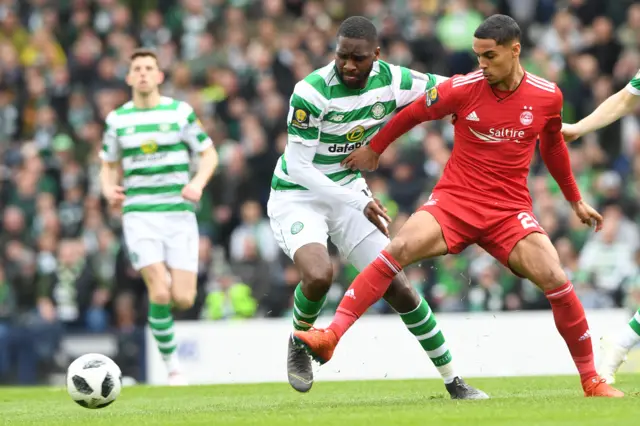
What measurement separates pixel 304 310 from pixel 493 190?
1.67 m

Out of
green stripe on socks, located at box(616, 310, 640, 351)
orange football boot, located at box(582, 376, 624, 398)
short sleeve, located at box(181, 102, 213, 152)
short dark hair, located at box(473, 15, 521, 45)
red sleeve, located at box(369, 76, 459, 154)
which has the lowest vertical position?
green stripe on socks, located at box(616, 310, 640, 351)

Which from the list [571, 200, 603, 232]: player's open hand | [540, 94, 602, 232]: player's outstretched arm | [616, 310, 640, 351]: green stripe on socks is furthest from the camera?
[616, 310, 640, 351]: green stripe on socks

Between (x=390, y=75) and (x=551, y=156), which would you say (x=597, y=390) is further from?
(x=390, y=75)

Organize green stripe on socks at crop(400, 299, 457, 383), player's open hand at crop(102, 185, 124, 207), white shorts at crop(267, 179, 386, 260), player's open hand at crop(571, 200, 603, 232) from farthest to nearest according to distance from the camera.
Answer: player's open hand at crop(102, 185, 124, 207)
white shorts at crop(267, 179, 386, 260)
green stripe on socks at crop(400, 299, 457, 383)
player's open hand at crop(571, 200, 603, 232)

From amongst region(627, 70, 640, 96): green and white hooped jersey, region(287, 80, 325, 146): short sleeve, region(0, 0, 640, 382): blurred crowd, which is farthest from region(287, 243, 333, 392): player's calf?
region(0, 0, 640, 382): blurred crowd

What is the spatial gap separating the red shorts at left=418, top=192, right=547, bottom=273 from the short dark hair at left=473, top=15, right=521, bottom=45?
3.58 feet

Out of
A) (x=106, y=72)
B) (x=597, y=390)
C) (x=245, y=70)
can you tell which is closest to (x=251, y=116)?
(x=245, y=70)

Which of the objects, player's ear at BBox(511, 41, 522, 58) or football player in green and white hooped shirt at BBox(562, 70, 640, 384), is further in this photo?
football player in green and white hooped shirt at BBox(562, 70, 640, 384)

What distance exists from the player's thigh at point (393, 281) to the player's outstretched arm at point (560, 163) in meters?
1.26

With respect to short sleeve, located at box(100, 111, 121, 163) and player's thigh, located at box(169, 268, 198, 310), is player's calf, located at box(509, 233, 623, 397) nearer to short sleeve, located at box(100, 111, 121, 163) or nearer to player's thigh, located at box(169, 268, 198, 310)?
player's thigh, located at box(169, 268, 198, 310)

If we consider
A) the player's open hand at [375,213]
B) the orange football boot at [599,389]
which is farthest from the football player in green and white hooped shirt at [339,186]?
the orange football boot at [599,389]

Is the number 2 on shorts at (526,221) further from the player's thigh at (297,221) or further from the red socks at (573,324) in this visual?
the player's thigh at (297,221)

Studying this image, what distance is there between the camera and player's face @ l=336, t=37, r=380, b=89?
28.9 feet

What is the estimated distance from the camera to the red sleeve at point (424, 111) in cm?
878
